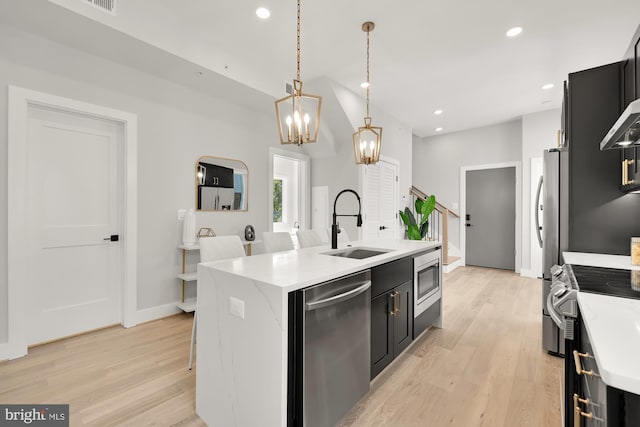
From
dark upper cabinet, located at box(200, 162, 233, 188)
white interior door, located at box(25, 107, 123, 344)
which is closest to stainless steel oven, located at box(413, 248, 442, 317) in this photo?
dark upper cabinet, located at box(200, 162, 233, 188)

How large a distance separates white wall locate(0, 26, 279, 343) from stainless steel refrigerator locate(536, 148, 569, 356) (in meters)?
3.42

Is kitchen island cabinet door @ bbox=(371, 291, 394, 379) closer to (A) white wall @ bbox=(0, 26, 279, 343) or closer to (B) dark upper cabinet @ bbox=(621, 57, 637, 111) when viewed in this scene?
(B) dark upper cabinet @ bbox=(621, 57, 637, 111)

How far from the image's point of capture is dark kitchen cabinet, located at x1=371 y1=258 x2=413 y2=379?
1.95m

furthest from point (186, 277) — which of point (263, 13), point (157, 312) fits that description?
point (263, 13)

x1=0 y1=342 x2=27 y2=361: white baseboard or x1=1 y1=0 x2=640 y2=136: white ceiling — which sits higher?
x1=1 y1=0 x2=640 y2=136: white ceiling

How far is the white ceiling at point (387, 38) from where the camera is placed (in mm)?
2586

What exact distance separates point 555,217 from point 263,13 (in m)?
3.14

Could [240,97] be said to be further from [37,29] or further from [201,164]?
[37,29]

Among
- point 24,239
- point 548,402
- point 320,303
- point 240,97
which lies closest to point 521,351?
point 548,402

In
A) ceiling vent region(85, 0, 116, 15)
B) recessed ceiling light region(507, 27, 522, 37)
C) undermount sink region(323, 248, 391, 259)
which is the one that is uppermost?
recessed ceiling light region(507, 27, 522, 37)

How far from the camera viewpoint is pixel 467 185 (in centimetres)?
637

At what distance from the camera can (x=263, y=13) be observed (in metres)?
2.70

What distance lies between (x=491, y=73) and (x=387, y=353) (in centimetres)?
377

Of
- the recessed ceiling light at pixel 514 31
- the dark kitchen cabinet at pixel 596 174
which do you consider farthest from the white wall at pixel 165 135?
the dark kitchen cabinet at pixel 596 174
